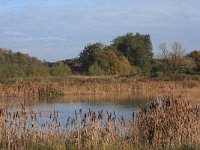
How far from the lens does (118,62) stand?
6175 centimetres

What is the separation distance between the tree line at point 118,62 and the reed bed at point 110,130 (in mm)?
35909

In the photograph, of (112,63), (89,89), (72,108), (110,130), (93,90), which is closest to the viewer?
(110,130)

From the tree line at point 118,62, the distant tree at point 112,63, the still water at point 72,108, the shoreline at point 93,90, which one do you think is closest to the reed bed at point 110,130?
the still water at point 72,108

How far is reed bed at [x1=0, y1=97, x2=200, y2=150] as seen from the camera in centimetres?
977

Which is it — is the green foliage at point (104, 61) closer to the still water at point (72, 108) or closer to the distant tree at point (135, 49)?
the distant tree at point (135, 49)

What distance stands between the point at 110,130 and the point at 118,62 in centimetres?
5124

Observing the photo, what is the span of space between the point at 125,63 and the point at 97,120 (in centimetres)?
5331

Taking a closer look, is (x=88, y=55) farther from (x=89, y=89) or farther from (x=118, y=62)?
(x=89, y=89)

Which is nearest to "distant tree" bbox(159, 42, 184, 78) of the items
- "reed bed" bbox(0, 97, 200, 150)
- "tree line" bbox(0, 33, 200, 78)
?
"tree line" bbox(0, 33, 200, 78)

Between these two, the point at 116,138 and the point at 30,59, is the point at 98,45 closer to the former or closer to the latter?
the point at 30,59

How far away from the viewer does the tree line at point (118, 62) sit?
50219 millimetres

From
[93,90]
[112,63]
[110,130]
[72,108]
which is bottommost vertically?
[72,108]

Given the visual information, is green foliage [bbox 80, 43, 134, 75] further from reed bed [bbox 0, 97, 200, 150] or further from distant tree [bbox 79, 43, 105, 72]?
reed bed [bbox 0, 97, 200, 150]

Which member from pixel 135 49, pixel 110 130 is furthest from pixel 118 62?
pixel 110 130
